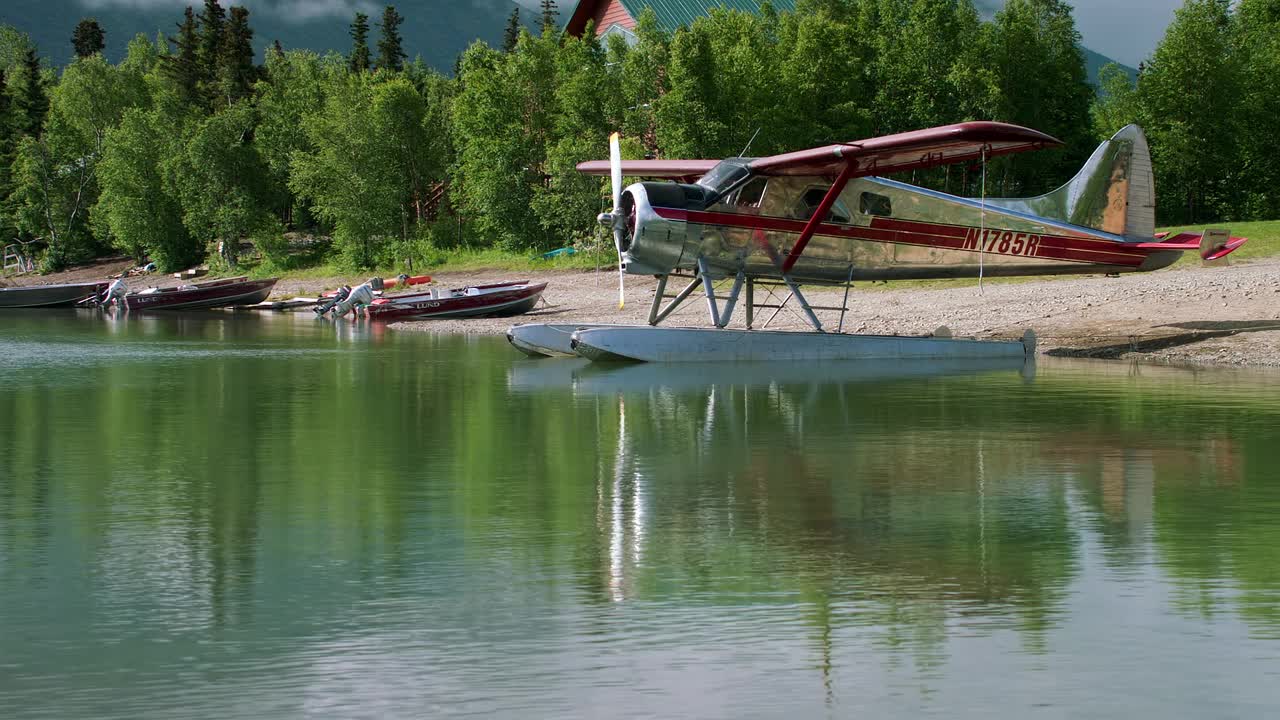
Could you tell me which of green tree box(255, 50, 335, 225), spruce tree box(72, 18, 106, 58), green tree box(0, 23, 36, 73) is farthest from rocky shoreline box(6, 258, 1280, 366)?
green tree box(0, 23, 36, 73)

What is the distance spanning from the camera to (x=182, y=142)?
212ft

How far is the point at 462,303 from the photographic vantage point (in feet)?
115

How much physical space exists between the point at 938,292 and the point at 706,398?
43.9 feet

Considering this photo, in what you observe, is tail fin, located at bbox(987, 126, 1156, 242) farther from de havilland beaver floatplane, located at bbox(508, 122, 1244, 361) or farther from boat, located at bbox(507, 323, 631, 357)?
Result: boat, located at bbox(507, 323, 631, 357)

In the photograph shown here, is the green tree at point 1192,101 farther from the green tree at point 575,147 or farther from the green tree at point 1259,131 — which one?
the green tree at point 575,147

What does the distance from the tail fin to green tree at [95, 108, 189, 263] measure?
5241 centimetres

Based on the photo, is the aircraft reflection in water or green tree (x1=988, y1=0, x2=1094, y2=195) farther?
green tree (x1=988, y1=0, x2=1094, y2=195)

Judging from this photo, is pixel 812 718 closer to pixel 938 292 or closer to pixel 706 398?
pixel 706 398

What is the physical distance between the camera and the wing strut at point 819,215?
63.8 feet

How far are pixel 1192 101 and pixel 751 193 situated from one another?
29.9 m

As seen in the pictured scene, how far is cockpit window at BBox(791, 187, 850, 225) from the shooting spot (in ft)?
65.7

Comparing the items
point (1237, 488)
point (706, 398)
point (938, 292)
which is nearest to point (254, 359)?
point (706, 398)

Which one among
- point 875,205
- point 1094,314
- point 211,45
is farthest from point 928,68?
point 211,45

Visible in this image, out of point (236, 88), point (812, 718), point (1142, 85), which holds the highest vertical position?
point (236, 88)
